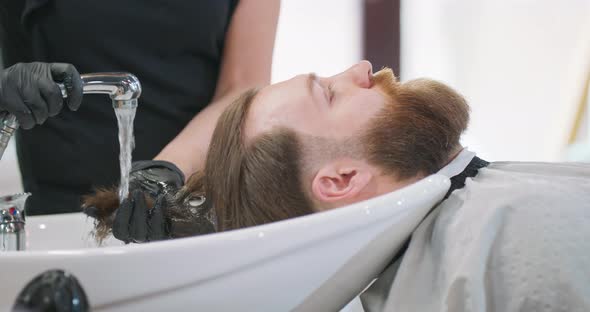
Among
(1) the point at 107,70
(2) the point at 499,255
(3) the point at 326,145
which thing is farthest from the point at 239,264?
(1) the point at 107,70

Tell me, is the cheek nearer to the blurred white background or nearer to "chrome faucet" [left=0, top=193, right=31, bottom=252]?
"chrome faucet" [left=0, top=193, right=31, bottom=252]

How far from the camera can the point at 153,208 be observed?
3.58ft

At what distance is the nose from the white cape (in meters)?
0.32

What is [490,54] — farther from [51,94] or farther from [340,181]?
[51,94]

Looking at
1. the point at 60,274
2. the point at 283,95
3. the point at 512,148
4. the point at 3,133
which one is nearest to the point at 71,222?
the point at 3,133

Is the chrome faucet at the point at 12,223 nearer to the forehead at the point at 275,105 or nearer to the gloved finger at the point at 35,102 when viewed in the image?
the gloved finger at the point at 35,102

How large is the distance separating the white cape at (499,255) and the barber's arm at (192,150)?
40 cm

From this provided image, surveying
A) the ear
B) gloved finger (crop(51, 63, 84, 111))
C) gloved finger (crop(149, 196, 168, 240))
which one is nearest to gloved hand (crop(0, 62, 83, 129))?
gloved finger (crop(51, 63, 84, 111))

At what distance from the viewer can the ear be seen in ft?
3.29

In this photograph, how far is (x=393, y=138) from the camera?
1.04m

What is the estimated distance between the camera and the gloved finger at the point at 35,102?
91 centimetres

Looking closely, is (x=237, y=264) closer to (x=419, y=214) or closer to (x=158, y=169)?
(x=419, y=214)

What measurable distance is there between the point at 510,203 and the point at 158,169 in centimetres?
69

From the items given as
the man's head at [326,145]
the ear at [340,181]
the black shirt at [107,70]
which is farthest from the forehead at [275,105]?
the black shirt at [107,70]
